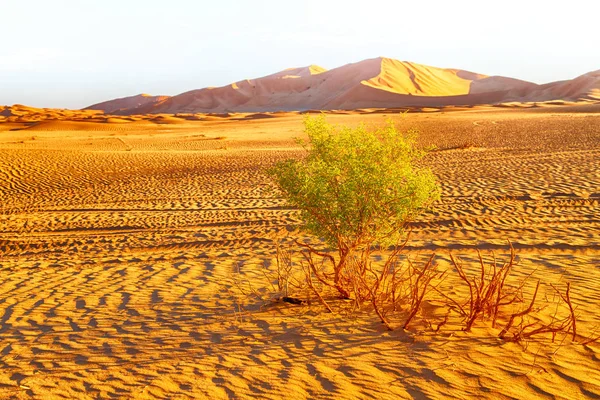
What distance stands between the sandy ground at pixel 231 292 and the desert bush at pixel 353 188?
38.8 inches

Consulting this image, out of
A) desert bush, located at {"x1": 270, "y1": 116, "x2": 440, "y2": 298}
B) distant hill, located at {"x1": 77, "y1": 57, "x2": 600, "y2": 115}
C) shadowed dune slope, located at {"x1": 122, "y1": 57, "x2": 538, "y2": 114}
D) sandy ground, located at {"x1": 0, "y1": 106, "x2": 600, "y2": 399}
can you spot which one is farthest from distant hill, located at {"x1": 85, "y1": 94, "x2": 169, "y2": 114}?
desert bush, located at {"x1": 270, "y1": 116, "x2": 440, "y2": 298}

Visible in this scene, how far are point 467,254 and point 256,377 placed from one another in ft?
17.2

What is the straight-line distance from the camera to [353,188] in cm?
646

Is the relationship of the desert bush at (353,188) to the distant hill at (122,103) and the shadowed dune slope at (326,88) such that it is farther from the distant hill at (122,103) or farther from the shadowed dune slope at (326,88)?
the distant hill at (122,103)

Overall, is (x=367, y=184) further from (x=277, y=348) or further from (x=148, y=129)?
(x=148, y=129)

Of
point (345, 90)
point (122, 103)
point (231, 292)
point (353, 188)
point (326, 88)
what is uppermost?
point (326, 88)

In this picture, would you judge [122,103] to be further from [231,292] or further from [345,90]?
[231,292]

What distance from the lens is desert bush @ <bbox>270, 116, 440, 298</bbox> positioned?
6496 millimetres

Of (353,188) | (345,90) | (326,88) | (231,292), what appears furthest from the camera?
(326,88)

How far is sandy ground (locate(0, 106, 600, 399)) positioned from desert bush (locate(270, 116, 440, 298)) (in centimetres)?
98

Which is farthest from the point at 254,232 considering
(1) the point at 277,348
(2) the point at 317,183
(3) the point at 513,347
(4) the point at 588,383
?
(4) the point at 588,383

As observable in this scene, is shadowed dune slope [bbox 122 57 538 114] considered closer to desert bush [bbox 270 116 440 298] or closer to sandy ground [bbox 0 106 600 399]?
sandy ground [bbox 0 106 600 399]

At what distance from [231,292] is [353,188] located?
2.38 metres

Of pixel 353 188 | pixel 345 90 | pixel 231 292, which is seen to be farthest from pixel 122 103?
pixel 353 188
